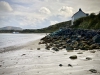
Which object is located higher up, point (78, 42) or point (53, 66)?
point (78, 42)

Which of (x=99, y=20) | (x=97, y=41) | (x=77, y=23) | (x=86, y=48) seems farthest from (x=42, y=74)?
(x=77, y=23)

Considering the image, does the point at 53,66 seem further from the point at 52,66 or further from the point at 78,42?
the point at 78,42

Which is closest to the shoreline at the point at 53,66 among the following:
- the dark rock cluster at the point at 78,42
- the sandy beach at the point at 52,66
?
the sandy beach at the point at 52,66

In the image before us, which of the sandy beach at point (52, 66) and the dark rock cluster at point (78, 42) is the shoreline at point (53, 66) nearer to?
the sandy beach at point (52, 66)

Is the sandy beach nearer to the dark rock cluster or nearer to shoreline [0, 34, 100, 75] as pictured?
shoreline [0, 34, 100, 75]

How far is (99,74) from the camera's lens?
435cm

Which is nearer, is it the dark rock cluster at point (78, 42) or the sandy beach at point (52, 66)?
the sandy beach at point (52, 66)

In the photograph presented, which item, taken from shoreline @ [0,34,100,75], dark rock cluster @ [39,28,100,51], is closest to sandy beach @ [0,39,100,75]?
shoreline @ [0,34,100,75]

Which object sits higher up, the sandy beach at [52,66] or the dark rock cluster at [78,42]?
the dark rock cluster at [78,42]

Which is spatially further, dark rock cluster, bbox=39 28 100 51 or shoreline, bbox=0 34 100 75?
dark rock cluster, bbox=39 28 100 51

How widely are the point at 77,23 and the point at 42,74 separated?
31896 millimetres

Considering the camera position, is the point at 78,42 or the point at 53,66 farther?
the point at 78,42

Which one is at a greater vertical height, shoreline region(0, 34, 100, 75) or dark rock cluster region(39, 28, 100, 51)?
dark rock cluster region(39, 28, 100, 51)

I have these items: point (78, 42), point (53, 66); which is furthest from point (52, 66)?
point (78, 42)
